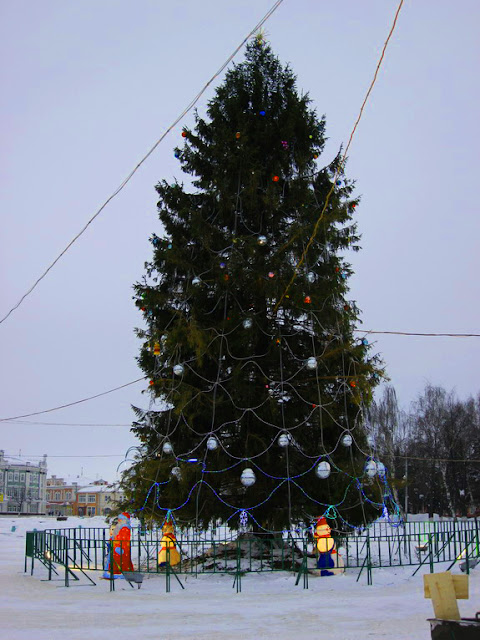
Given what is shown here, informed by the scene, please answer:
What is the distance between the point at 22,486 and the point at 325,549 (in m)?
112

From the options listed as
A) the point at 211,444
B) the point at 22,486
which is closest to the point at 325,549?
the point at 211,444

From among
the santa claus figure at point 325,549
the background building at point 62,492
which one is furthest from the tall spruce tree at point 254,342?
the background building at point 62,492

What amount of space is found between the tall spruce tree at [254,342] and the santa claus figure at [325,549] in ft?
1.99

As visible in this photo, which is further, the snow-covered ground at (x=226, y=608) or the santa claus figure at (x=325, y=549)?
the santa claus figure at (x=325, y=549)

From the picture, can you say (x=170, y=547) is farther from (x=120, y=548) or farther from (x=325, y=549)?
(x=325, y=549)

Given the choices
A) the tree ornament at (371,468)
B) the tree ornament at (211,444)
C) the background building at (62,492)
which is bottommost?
the background building at (62,492)

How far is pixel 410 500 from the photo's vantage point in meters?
57.3

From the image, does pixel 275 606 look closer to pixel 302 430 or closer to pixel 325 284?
pixel 302 430

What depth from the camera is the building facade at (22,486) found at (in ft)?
367

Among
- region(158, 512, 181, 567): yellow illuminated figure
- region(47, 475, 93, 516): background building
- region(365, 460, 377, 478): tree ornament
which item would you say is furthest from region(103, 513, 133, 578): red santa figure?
region(47, 475, 93, 516): background building

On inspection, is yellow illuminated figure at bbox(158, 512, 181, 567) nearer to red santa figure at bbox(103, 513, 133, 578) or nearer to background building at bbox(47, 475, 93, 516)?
red santa figure at bbox(103, 513, 133, 578)

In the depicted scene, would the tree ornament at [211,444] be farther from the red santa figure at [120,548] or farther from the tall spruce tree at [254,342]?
the red santa figure at [120,548]

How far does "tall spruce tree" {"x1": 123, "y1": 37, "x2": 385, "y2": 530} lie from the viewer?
15.4 m

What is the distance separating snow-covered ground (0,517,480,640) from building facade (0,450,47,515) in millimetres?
102569
